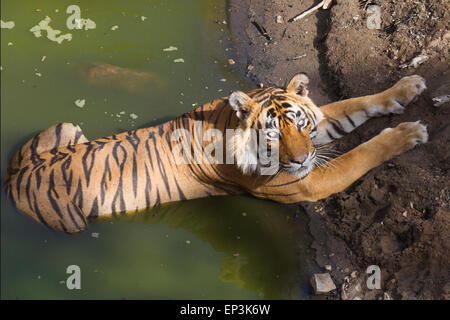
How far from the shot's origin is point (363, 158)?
12.6 ft

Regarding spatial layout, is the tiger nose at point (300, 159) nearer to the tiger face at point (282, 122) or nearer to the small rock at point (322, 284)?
the tiger face at point (282, 122)

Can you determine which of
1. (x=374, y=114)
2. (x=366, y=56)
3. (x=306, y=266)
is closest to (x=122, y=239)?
(x=306, y=266)

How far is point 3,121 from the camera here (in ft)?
15.3

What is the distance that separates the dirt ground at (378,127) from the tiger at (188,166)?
0.45 feet

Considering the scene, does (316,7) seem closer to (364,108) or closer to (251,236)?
(364,108)

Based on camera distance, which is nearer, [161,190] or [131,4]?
[161,190]

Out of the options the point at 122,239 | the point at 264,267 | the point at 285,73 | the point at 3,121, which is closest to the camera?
the point at 264,267

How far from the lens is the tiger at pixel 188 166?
3.83 metres

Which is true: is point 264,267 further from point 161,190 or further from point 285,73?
point 285,73

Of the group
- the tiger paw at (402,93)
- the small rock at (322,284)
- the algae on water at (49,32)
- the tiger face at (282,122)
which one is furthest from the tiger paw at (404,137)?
the algae on water at (49,32)

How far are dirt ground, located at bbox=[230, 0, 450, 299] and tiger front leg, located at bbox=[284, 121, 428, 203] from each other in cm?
7

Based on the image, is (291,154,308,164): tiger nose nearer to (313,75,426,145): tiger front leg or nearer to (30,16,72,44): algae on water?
(313,75,426,145): tiger front leg

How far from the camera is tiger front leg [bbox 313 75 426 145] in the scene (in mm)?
4039
